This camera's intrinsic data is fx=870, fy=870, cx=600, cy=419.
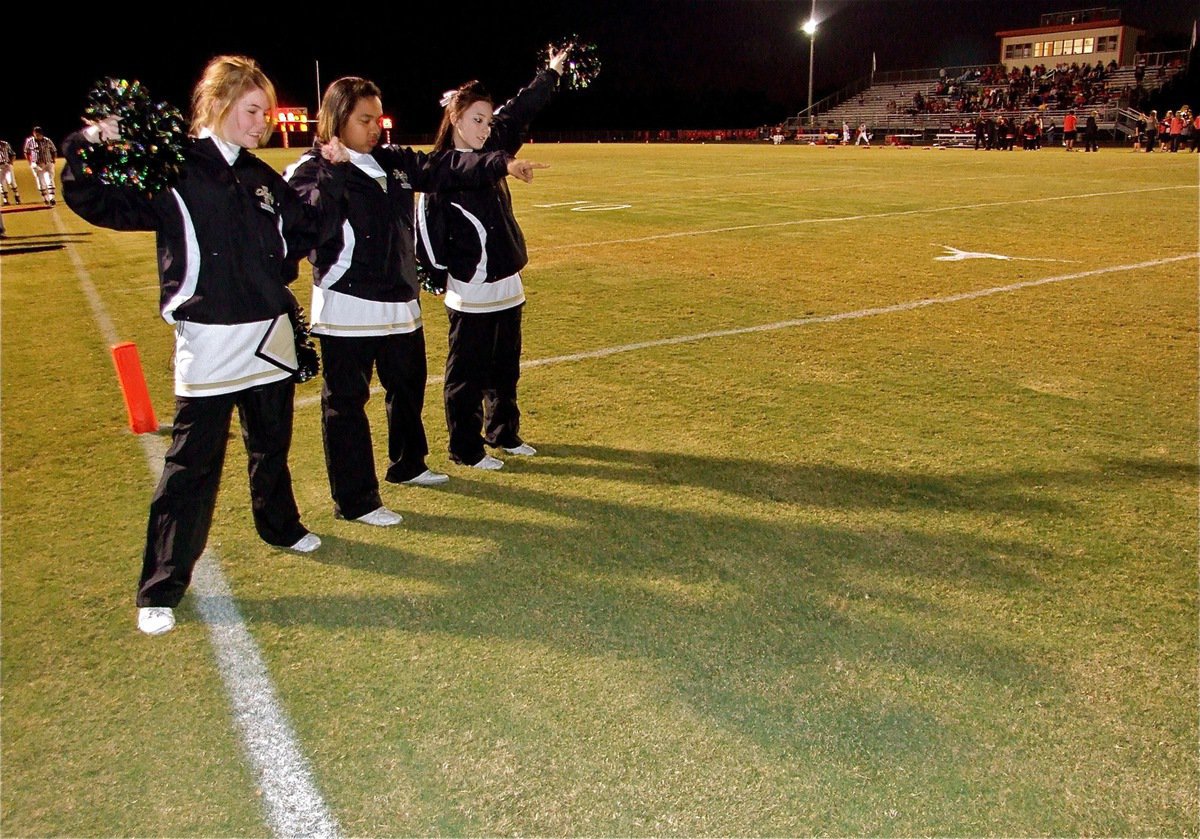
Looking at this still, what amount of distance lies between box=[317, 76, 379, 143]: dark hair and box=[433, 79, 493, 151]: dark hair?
52 centimetres

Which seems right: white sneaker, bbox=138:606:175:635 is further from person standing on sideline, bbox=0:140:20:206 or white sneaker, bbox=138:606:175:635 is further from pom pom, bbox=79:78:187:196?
person standing on sideline, bbox=0:140:20:206

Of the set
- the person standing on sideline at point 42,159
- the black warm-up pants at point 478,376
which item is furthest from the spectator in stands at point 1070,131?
the black warm-up pants at point 478,376

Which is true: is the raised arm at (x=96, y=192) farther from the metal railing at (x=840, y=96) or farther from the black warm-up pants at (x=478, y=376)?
the metal railing at (x=840, y=96)

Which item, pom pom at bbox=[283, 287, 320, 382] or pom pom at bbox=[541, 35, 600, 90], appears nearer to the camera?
pom pom at bbox=[283, 287, 320, 382]

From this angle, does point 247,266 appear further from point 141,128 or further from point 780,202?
point 780,202

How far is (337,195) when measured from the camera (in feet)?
11.4

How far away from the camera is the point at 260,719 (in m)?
2.54

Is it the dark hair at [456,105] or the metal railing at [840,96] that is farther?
the metal railing at [840,96]

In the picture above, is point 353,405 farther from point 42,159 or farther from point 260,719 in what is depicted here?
point 42,159

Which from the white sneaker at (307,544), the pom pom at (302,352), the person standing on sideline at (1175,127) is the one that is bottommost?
the white sneaker at (307,544)

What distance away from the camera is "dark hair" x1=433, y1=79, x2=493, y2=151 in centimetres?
397

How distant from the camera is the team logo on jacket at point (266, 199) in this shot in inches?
120

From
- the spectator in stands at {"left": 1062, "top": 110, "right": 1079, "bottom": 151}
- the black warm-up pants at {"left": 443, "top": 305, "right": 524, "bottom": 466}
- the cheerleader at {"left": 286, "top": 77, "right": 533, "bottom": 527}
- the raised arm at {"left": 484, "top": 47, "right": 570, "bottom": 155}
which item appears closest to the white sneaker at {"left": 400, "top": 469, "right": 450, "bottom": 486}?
the black warm-up pants at {"left": 443, "top": 305, "right": 524, "bottom": 466}

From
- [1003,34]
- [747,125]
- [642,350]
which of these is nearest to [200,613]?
[642,350]
